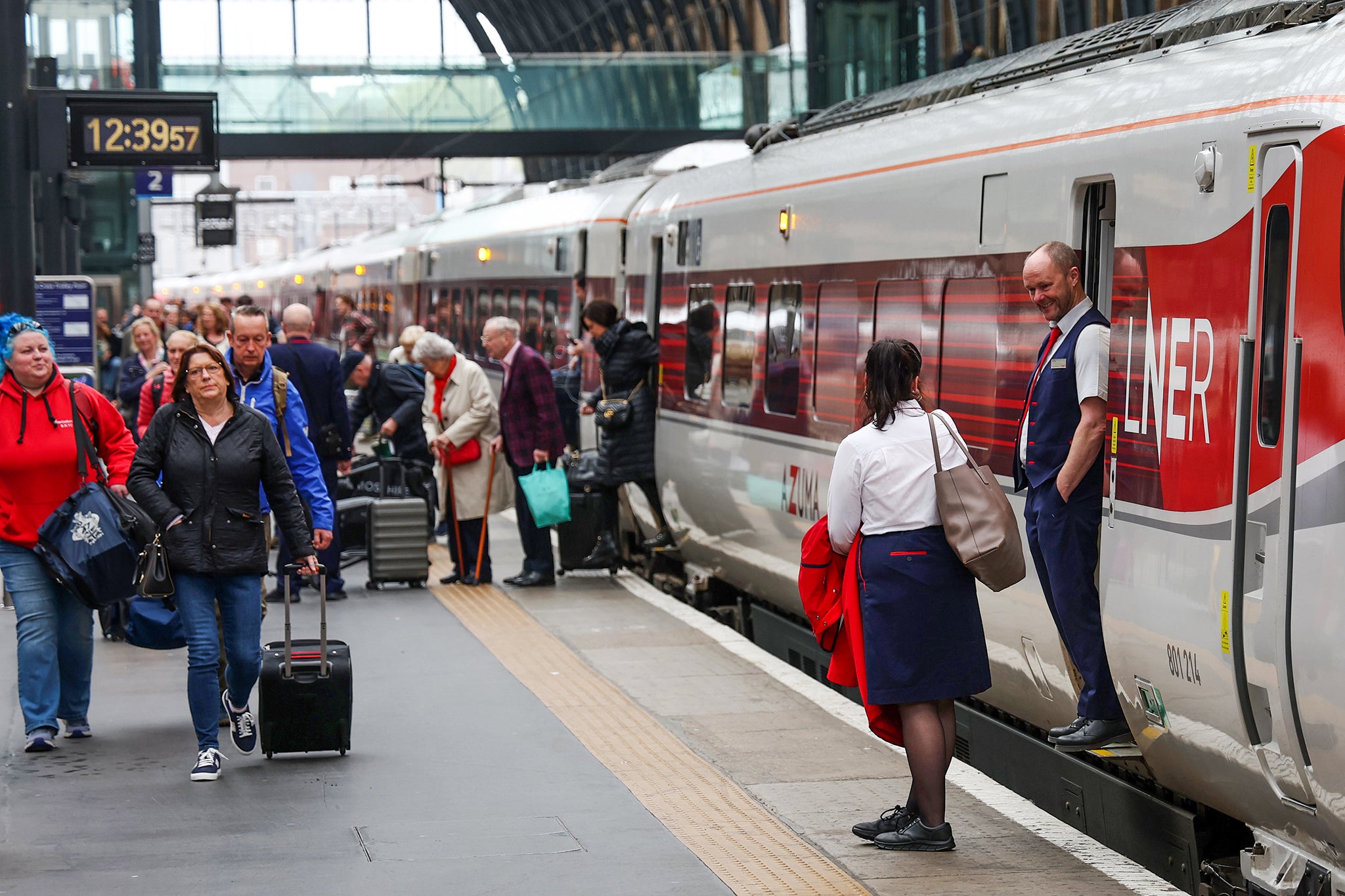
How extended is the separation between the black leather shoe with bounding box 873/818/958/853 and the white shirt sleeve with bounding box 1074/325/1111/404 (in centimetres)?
148

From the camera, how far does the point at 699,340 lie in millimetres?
11367

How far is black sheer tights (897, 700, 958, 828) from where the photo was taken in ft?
19.3

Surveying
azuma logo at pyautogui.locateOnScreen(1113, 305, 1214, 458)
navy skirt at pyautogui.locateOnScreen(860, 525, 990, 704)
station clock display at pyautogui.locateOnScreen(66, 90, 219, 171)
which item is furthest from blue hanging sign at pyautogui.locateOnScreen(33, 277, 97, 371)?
azuma logo at pyautogui.locateOnScreen(1113, 305, 1214, 458)

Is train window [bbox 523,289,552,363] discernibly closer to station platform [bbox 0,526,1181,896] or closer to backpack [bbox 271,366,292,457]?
station platform [bbox 0,526,1181,896]

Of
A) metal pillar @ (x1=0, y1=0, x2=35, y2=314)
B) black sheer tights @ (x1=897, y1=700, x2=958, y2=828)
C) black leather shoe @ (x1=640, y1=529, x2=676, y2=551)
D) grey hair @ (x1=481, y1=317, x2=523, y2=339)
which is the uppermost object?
metal pillar @ (x1=0, y1=0, x2=35, y2=314)

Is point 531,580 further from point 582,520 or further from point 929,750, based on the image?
point 929,750

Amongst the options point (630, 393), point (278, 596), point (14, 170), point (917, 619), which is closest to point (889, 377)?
point (917, 619)

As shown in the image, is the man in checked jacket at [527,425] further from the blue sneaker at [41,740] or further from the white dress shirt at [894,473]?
the white dress shirt at [894,473]

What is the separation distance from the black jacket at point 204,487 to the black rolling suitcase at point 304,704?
316mm

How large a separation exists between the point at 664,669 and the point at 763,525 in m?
1.28

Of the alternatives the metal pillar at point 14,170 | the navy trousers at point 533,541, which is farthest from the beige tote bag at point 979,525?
the metal pillar at point 14,170

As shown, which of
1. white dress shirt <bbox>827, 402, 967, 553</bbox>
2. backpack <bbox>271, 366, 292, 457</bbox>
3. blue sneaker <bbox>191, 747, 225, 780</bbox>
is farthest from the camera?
backpack <bbox>271, 366, 292, 457</bbox>

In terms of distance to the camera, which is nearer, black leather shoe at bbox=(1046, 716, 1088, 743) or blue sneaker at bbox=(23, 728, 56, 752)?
black leather shoe at bbox=(1046, 716, 1088, 743)

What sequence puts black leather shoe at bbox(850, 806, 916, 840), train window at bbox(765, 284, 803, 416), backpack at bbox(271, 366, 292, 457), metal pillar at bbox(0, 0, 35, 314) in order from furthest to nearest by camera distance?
1. metal pillar at bbox(0, 0, 35, 314)
2. train window at bbox(765, 284, 803, 416)
3. backpack at bbox(271, 366, 292, 457)
4. black leather shoe at bbox(850, 806, 916, 840)
